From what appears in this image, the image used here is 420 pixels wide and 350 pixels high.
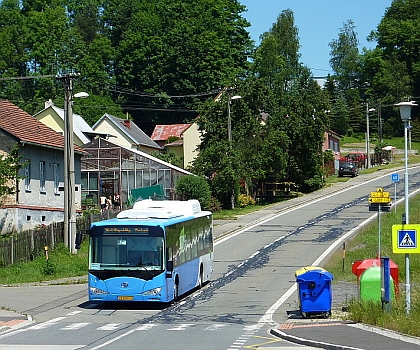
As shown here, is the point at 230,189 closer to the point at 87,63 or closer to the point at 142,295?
the point at 142,295

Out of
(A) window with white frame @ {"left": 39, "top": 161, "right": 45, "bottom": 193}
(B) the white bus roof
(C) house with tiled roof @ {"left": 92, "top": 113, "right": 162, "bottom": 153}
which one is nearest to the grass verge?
(B) the white bus roof

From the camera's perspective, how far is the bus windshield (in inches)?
917

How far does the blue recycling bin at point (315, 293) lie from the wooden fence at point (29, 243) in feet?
47.3

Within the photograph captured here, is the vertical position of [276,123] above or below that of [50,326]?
above

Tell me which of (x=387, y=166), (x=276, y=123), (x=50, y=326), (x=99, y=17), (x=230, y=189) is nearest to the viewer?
(x=50, y=326)

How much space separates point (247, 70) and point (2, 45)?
34449 millimetres

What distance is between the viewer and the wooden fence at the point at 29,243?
110 feet

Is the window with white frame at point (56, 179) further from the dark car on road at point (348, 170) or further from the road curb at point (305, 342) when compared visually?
the dark car on road at point (348, 170)

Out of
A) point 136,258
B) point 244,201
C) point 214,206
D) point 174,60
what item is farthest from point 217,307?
point 174,60

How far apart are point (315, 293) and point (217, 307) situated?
4.14m

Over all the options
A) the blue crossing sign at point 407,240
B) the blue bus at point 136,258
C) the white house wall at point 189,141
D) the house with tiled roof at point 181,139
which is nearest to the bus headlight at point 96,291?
the blue bus at point 136,258

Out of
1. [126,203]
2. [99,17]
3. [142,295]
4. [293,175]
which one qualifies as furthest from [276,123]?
[99,17]

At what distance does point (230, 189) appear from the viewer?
194ft

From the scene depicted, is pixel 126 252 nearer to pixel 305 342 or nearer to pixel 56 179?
pixel 305 342
